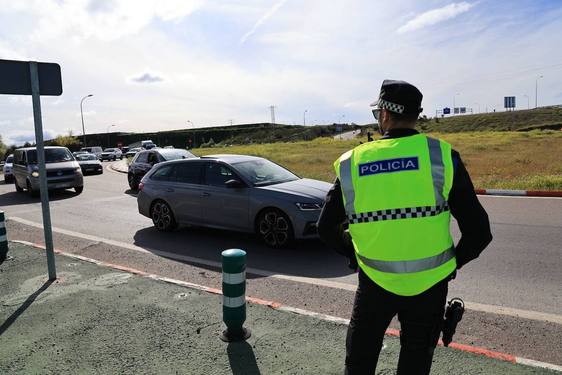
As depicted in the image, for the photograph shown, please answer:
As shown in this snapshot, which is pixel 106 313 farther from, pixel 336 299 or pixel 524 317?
pixel 524 317

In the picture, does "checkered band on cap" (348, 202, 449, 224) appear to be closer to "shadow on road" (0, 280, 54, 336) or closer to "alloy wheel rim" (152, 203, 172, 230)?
"shadow on road" (0, 280, 54, 336)

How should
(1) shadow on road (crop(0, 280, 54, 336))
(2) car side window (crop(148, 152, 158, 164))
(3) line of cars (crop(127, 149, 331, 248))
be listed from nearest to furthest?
(1) shadow on road (crop(0, 280, 54, 336))
(3) line of cars (crop(127, 149, 331, 248))
(2) car side window (crop(148, 152, 158, 164))

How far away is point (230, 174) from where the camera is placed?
25.5 feet

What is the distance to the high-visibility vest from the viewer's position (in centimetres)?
204

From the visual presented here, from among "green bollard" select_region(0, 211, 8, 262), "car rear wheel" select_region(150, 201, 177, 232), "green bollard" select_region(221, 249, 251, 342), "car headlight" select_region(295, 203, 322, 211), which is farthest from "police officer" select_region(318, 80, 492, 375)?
"car rear wheel" select_region(150, 201, 177, 232)

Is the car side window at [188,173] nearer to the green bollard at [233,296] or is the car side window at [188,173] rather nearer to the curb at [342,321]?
the curb at [342,321]

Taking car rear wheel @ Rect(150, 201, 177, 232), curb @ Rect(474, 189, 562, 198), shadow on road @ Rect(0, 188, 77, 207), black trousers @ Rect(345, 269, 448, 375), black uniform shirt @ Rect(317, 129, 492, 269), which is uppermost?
black uniform shirt @ Rect(317, 129, 492, 269)

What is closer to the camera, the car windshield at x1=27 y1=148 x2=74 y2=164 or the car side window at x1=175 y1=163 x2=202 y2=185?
the car side window at x1=175 y1=163 x2=202 y2=185

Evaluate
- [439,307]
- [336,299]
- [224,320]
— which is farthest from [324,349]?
[439,307]

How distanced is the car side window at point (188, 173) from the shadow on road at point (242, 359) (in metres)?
4.75

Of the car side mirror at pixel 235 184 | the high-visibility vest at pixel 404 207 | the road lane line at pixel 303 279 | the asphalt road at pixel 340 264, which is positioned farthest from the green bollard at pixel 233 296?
the car side mirror at pixel 235 184

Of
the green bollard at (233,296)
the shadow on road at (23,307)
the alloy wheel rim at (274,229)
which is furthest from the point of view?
the alloy wheel rim at (274,229)

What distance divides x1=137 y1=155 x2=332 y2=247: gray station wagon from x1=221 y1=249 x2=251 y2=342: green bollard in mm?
2976

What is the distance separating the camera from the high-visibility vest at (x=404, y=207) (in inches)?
80.5
